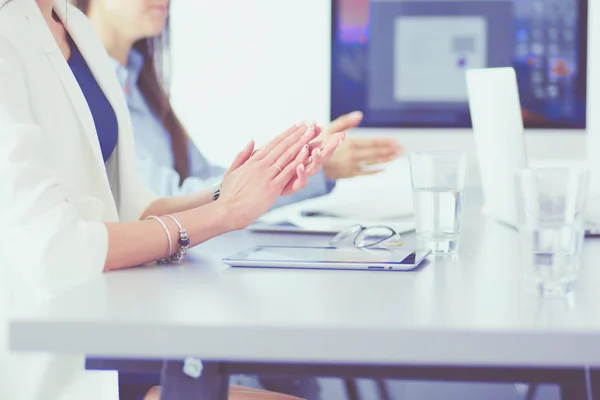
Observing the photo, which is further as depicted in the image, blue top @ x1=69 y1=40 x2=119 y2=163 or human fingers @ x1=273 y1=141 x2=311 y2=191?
blue top @ x1=69 y1=40 x2=119 y2=163

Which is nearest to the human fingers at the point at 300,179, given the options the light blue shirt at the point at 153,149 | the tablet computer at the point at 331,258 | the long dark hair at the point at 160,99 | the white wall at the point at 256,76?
the tablet computer at the point at 331,258

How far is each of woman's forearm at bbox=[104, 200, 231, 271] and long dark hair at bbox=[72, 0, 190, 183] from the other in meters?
1.68

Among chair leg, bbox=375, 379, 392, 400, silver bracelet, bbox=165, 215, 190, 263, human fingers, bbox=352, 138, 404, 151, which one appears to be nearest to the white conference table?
silver bracelet, bbox=165, 215, 190, 263

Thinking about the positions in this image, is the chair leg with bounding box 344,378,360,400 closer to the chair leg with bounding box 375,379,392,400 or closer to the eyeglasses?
the chair leg with bounding box 375,379,392,400

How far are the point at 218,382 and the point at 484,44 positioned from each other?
142cm

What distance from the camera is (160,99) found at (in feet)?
9.14

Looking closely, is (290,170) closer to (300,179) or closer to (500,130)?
(300,179)

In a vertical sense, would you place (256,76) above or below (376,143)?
above

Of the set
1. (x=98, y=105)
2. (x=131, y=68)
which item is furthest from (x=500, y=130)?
(x=131, y=68)

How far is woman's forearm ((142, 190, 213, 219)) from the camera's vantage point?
1482mm

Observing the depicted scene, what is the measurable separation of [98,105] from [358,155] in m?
0.64

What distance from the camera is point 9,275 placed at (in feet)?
3.73

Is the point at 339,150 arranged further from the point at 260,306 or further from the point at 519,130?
the point at 260,306

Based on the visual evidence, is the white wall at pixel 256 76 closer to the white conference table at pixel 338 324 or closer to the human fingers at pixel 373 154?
the human fingers at pixel 373 154
